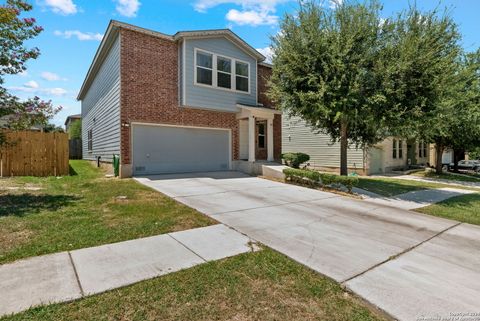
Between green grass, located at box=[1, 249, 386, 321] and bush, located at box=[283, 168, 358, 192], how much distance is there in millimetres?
6336

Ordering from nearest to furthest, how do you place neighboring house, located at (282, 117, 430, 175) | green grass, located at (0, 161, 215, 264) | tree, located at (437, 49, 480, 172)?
green grass, located at (0, 161, 215, 264)
tree, located at (437, 49, 480, 172)
neighboring house, located at (282, 117, 430, 175)

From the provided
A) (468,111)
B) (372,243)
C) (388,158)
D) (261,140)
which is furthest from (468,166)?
(372,243)

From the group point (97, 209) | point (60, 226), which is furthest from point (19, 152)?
point (60, 226)

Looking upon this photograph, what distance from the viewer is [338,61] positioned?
871 cm

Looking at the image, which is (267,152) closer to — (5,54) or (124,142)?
(124,142)

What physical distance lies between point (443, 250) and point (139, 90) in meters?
11.4

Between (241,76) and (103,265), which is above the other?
(241,76)

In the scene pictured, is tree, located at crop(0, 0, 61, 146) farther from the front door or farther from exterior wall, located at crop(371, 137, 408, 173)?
exterior wall, located at crop(371, 137, 408, 173)

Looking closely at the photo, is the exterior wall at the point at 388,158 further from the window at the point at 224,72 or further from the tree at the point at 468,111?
the window at the point at 224,72

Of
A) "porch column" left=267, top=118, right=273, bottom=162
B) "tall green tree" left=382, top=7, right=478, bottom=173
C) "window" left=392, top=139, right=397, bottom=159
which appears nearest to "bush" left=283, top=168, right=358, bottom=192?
"tall green tree" left=382, top=7, right=478, bottom=173

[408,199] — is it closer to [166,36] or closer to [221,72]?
[221,72]

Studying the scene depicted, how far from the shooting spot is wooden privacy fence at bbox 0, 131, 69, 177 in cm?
1130

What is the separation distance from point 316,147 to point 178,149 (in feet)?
36.6

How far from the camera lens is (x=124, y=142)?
11.4 meters
